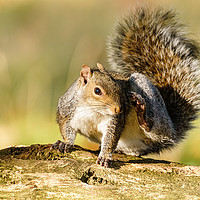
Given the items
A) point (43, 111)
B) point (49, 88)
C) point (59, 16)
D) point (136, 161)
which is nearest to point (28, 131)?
point (43, 111)

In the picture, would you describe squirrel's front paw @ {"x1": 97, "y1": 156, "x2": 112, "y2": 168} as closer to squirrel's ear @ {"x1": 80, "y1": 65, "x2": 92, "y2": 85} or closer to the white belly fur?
the white belly fur

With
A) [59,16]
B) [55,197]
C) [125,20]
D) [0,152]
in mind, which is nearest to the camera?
[55,197]

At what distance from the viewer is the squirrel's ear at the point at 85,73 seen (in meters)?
1.71

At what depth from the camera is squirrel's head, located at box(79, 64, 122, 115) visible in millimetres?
1585

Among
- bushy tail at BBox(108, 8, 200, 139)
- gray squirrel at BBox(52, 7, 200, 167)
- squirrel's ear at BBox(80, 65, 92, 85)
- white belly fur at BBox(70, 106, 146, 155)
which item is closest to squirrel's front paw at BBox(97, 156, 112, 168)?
gray squirrel at BBox(52, 7, 200, 167)

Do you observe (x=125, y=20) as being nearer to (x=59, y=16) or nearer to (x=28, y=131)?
(x=28, y=131)

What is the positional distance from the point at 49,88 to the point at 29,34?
941 mm

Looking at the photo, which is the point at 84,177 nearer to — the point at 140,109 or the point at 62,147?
the point at 62,147

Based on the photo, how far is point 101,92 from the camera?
5.28 ft

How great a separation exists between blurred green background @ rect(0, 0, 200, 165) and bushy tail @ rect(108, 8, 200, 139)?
4.1 inches

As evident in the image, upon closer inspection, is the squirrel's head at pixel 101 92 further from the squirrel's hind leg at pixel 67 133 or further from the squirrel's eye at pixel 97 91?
the squirrel's hind leg at pixel 67 133

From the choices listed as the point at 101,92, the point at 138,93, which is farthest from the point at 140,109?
the point at 101,92

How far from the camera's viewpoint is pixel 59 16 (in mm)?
3877

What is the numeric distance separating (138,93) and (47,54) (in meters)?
1.57
